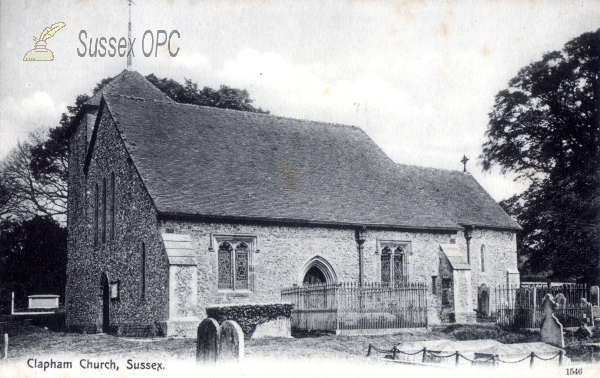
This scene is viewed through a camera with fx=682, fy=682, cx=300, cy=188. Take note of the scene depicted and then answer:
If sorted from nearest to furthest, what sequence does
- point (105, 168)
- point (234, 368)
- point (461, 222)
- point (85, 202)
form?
1. point (234, 368)
2. point (105, 168)
3. point (85, 202)
4. point (461, 222)

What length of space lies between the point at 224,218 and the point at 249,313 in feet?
11.6

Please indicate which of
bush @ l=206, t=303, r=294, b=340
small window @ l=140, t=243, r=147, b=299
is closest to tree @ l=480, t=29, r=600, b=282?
bush @ l=206, t=303, r=294, b=340

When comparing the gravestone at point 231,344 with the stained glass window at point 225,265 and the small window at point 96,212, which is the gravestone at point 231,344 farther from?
the small window at point 96,212

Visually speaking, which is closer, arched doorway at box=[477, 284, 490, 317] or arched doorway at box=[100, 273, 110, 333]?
arched doorway at box=[100, 273, 110, 333]

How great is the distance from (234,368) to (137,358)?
399 cm

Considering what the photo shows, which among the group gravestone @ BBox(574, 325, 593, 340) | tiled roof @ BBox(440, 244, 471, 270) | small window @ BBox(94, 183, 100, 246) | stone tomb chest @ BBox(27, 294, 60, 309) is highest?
small window @ BBox(94, 183, 100, 246)

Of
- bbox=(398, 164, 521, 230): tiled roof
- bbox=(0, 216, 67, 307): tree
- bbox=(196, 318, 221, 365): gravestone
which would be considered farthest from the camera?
bbox=(0, 216, 67, 307): tree

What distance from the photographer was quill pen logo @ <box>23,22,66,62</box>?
14.0 meters

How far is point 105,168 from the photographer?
2475cm

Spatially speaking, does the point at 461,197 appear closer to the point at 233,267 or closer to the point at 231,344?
the point at 233,267

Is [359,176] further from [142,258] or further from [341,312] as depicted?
[142,258]

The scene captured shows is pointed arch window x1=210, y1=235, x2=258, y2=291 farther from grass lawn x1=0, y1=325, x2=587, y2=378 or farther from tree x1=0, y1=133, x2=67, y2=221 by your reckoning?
tree x1=0, y1=133, x2=67, y2=221

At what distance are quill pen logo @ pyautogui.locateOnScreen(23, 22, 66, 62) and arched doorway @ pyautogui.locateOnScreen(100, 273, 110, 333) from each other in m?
11.9

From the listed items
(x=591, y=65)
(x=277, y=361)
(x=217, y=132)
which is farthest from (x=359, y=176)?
(x=277, y=361)
